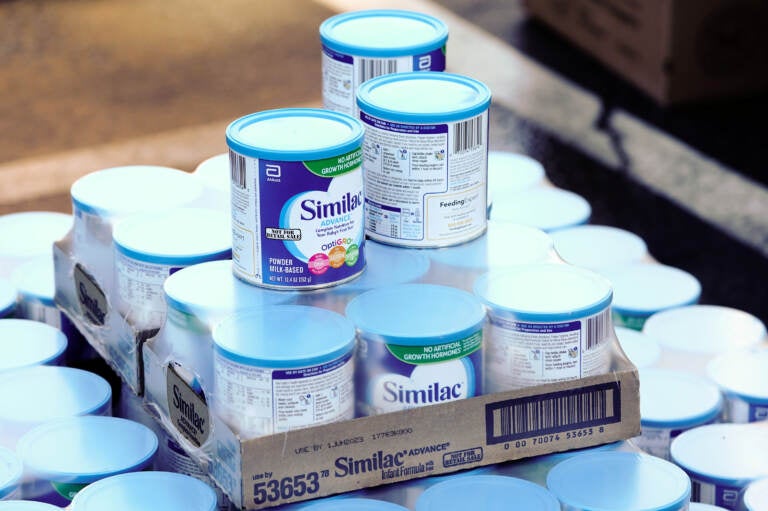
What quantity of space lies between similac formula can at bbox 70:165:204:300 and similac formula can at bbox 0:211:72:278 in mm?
311

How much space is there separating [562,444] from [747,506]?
29cm

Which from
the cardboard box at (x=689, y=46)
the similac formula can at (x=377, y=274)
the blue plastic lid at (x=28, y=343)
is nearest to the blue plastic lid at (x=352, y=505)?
the similac formula can at (x=377, y=274)

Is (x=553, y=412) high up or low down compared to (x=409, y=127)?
down

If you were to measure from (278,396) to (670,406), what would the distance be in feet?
2.55

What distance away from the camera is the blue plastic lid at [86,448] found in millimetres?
1718

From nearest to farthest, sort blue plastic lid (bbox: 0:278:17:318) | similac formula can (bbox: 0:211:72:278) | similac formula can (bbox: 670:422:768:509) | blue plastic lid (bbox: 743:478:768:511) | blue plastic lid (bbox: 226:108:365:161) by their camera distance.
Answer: blue plastic lid (bbox: 226:108:365:161)
blue plastic lid (bbox: 743:478:768:511)
similac formula can (bbox: 670:422:768:509)
blue plastic lid (bbox: 0:278:17:318)
similac formula can (bbox: 0:211:72:278)

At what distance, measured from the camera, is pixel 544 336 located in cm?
166

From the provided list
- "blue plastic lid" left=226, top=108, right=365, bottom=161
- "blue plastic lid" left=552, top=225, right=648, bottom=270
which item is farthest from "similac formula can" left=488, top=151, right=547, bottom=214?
"blue plastic lid" left=226, top=108, right=365, bottom=161

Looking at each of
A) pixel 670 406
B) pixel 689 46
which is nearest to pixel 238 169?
pixel 670 406

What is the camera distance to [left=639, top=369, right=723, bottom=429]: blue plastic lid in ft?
6.65

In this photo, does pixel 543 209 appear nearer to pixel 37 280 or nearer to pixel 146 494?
pixel 37 280

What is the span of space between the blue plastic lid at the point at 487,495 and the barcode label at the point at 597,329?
0.66 ft

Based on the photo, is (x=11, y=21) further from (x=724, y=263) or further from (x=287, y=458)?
(x=287, y=458)

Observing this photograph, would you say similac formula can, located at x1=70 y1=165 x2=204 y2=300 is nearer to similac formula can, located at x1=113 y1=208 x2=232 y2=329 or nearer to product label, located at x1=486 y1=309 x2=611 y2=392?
similac formula can, located at x1=113 y1=208 x2=232 y2=329
